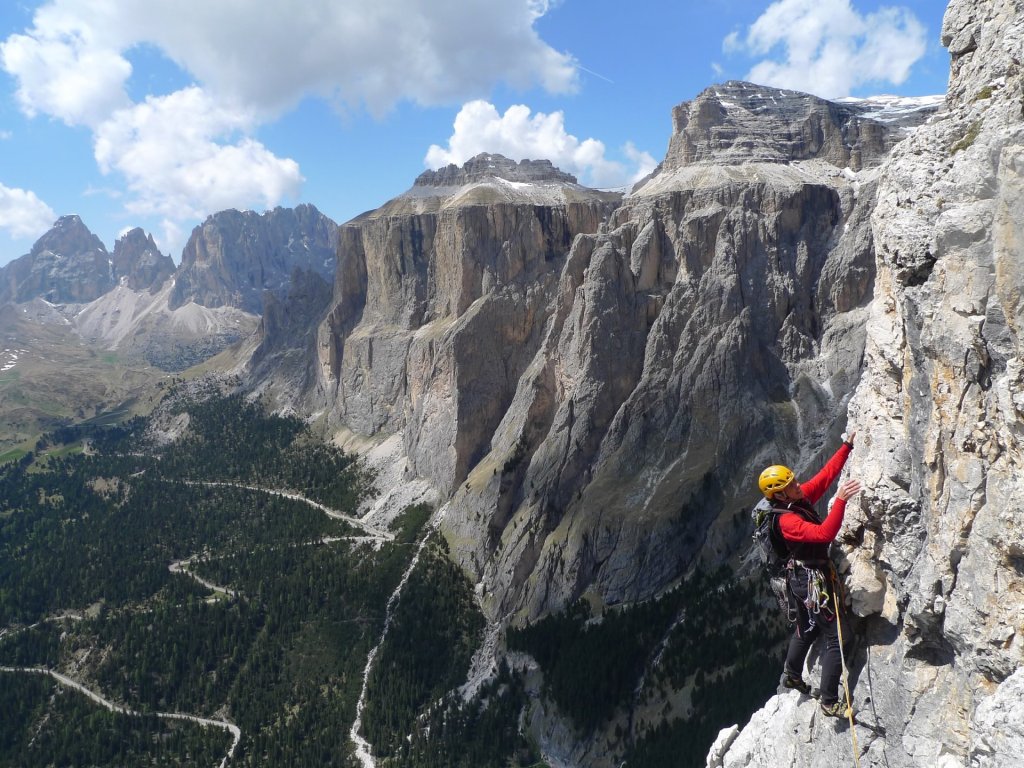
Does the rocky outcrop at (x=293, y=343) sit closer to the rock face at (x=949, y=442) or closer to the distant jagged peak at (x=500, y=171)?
the distant jagged peak at (x=500, y=171)

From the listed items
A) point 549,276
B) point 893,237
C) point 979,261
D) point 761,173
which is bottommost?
point 979,261

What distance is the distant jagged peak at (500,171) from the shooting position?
147 m

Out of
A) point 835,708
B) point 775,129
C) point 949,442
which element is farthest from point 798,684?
point 775,129

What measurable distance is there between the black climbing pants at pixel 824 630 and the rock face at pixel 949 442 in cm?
48

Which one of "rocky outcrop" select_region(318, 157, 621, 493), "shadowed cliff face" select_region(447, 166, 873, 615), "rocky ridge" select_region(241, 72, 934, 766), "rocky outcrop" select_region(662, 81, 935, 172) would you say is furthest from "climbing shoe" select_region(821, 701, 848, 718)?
"rocky outcrop" select_region(662, 81, 935, 172)

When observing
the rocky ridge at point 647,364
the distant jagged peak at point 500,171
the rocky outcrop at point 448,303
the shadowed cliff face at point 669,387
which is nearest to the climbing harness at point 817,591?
the rocky ridge at point 647,364

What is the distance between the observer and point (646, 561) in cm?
7112

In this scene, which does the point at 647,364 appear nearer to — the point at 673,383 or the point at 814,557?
the point at 673,383

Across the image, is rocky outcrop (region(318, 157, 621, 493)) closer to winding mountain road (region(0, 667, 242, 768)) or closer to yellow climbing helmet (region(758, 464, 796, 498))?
winding mountain road (region(0, 667, 242, 768))

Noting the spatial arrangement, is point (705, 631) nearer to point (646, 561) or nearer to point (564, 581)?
point (646, 561)

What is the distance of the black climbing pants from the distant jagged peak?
139298 mm

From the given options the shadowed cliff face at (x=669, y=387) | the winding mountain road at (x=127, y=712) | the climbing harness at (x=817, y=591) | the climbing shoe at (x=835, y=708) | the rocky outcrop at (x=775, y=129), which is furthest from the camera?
the rocky outcrop at (x=775, y=129)

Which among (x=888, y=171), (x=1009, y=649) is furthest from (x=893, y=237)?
(x=1009, y=649)

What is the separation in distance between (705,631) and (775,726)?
4724 cm
